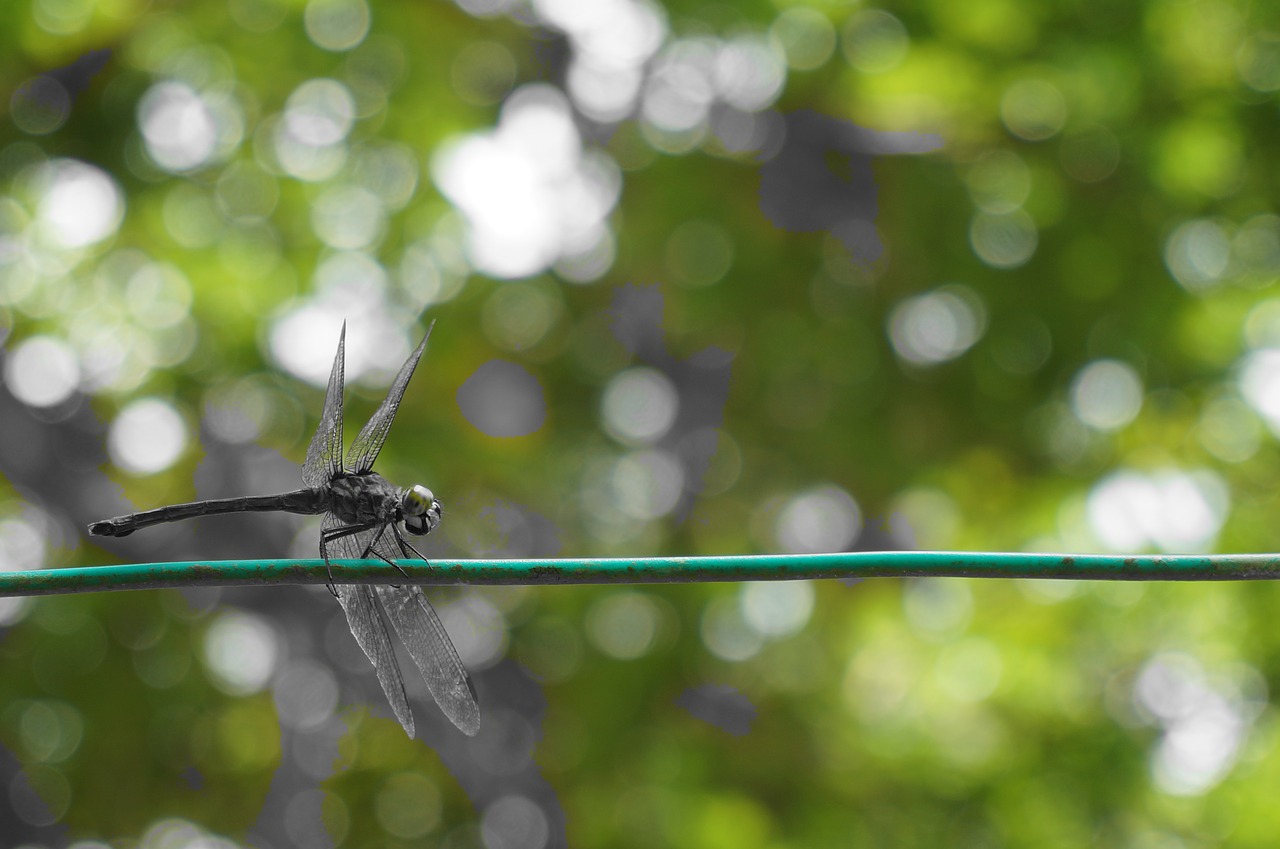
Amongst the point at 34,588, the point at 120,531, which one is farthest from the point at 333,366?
the point at 34,588

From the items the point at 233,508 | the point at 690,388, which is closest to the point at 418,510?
the point at 233,508

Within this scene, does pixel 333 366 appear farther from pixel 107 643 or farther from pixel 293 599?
pixel 293 599

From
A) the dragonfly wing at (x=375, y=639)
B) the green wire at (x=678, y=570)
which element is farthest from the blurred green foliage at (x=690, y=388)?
the green wire at (x=678, y=570)

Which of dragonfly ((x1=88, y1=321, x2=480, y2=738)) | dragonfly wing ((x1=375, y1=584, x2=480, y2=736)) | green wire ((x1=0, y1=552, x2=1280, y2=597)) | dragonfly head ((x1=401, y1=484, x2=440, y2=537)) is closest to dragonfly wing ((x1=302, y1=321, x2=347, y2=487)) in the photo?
dragonfly ((x1=88, y1=321, x2=480, y2=738))

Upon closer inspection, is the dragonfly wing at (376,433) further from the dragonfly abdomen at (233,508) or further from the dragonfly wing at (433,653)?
the dragonfly wing at (433,653)

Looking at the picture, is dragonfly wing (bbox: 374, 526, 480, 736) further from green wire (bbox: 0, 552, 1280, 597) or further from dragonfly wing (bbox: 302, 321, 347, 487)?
green wire (bbox: 0, 552, 1280, 597)

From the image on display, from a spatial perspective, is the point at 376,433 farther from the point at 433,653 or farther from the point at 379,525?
the point at 433,653
